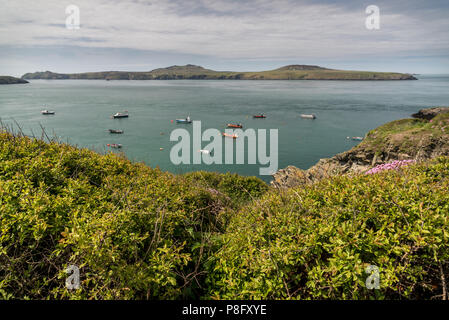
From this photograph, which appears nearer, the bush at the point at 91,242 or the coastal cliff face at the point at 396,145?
the bush at the point at 91,242

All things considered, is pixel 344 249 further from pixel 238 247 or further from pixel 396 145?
pixel 396 145

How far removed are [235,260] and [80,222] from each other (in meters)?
2.55

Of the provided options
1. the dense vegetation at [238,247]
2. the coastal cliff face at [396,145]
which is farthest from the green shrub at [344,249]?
the coastal cliff face at [396,145]

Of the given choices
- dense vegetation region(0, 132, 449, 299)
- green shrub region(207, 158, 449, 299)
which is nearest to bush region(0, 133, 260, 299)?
dense vegetation region(0, 132, 449, 299)

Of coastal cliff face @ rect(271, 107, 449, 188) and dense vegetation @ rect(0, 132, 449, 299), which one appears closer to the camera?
dense vegetation @ rect(0, 132, 449, 299)

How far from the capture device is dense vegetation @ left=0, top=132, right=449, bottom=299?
3482 millimetres

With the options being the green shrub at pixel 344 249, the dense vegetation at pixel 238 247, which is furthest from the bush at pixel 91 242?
the green shrub at pixel 344 249

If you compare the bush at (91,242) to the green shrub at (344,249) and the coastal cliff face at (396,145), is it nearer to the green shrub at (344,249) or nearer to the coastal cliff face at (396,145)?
the green shrub at (344,249)

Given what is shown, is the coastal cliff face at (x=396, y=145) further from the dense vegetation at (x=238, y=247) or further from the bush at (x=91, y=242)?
the bush at (x=91, y=242)

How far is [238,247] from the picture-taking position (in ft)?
14.4

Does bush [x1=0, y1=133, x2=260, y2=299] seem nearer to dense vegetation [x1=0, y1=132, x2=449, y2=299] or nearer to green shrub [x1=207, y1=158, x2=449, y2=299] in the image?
dense vegetation [x1=0, y1=132, x2=449, y2=299]

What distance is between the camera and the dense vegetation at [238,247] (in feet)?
11.4

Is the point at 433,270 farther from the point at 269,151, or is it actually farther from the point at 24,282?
the point at 269,151
